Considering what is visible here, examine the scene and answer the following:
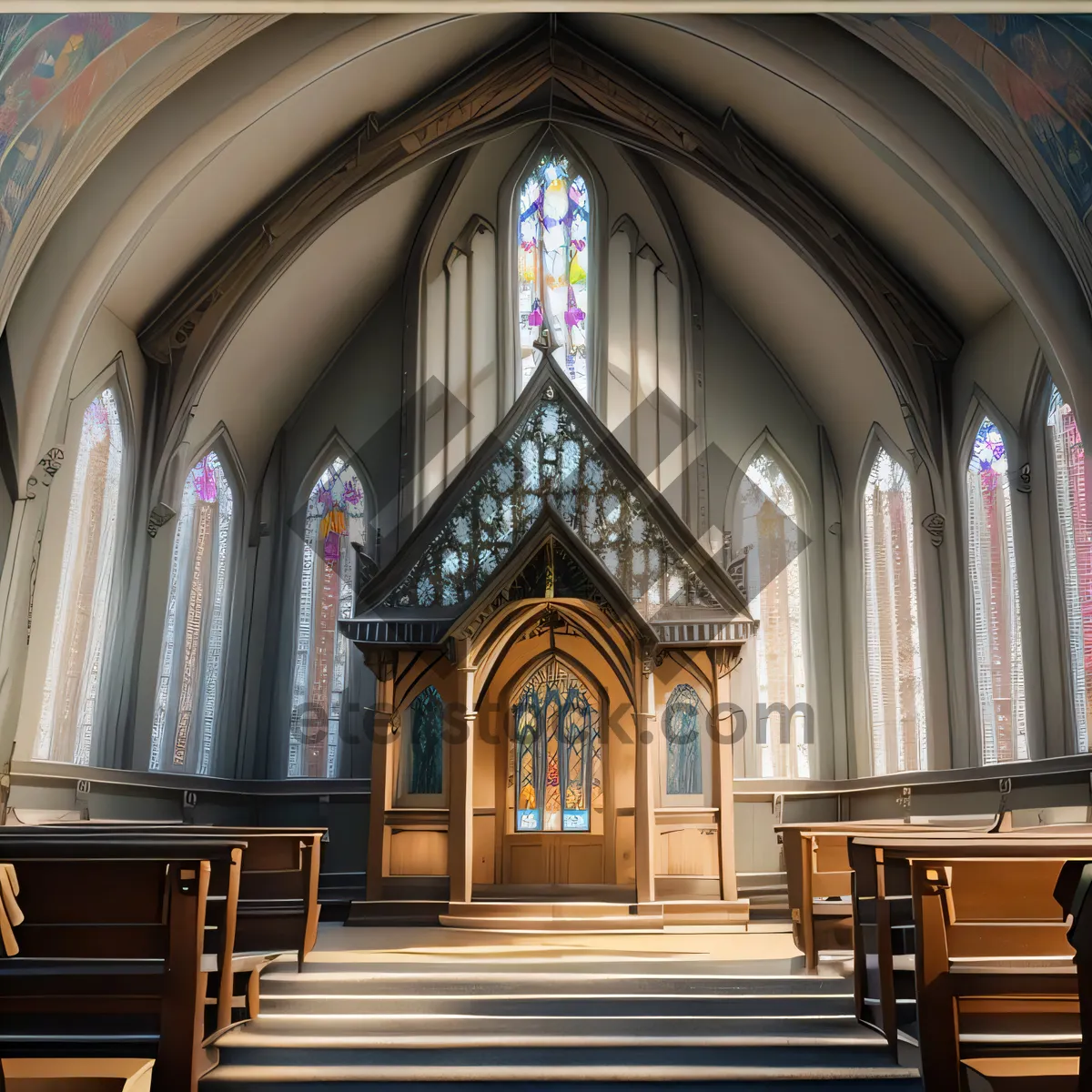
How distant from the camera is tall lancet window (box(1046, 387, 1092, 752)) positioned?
9672 millimetres

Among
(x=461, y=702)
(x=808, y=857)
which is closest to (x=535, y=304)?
(x=461, y=702)

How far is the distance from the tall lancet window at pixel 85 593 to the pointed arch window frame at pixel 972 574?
840 cm

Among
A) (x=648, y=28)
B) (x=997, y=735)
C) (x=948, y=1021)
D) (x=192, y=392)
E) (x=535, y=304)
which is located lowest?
(x=948, y=1021)

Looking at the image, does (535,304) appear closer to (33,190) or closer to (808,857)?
(33,190)

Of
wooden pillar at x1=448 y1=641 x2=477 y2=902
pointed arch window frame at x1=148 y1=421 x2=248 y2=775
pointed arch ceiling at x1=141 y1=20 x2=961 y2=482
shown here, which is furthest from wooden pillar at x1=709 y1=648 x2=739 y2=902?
pointed arch window frame at x1=148 y1=421 x2=248 y2=775

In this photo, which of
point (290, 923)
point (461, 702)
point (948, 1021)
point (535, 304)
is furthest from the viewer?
point (535, 304)

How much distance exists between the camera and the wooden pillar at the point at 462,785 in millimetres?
10359

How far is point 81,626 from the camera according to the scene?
1094cm

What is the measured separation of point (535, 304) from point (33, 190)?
22.4 ft

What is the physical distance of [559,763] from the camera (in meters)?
11.6

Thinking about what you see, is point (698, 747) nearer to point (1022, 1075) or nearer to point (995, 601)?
point (995, 601)

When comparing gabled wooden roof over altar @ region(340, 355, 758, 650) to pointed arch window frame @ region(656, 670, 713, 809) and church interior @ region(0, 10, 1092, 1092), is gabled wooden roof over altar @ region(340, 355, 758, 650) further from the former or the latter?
pointed arch window frame @ region(656, 670, 713, 809)

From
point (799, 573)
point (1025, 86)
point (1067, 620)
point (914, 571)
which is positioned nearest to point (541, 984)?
point (1067, 620)

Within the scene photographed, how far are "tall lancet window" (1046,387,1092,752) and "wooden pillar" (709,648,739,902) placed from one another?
3.02 m
